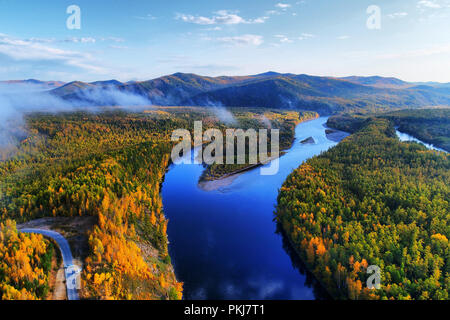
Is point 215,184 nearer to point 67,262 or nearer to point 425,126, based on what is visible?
point 67,262

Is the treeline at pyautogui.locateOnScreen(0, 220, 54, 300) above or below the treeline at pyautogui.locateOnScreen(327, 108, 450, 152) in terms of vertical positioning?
below

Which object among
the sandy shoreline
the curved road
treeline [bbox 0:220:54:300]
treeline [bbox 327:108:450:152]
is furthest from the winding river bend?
treeline [bbox 327:108:450:152]

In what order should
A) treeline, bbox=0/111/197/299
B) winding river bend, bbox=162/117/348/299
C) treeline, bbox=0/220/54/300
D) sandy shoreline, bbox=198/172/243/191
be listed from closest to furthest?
treeline, bbox=0/220/54/300
treeline, bbox=0/111/197/299
winding river bend, bbox=162/117/348/299
sandy shoreline, bbox=198/172/243/191

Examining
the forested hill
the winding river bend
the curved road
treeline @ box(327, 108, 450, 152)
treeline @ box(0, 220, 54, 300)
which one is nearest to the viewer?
treeline @ box(0, 220, 54, 300)

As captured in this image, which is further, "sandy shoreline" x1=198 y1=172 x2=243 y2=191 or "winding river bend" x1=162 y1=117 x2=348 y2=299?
"sandy shoreline" x1=198 y1=172 x2=243 y2=191

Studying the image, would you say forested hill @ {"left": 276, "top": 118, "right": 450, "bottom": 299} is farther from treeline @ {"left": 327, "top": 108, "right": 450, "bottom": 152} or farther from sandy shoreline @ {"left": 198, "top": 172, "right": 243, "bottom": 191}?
treeline @ {"left": 327, "top": 108, "right": 450, "bottom": 152}

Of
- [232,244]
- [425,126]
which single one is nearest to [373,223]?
[232,244]
